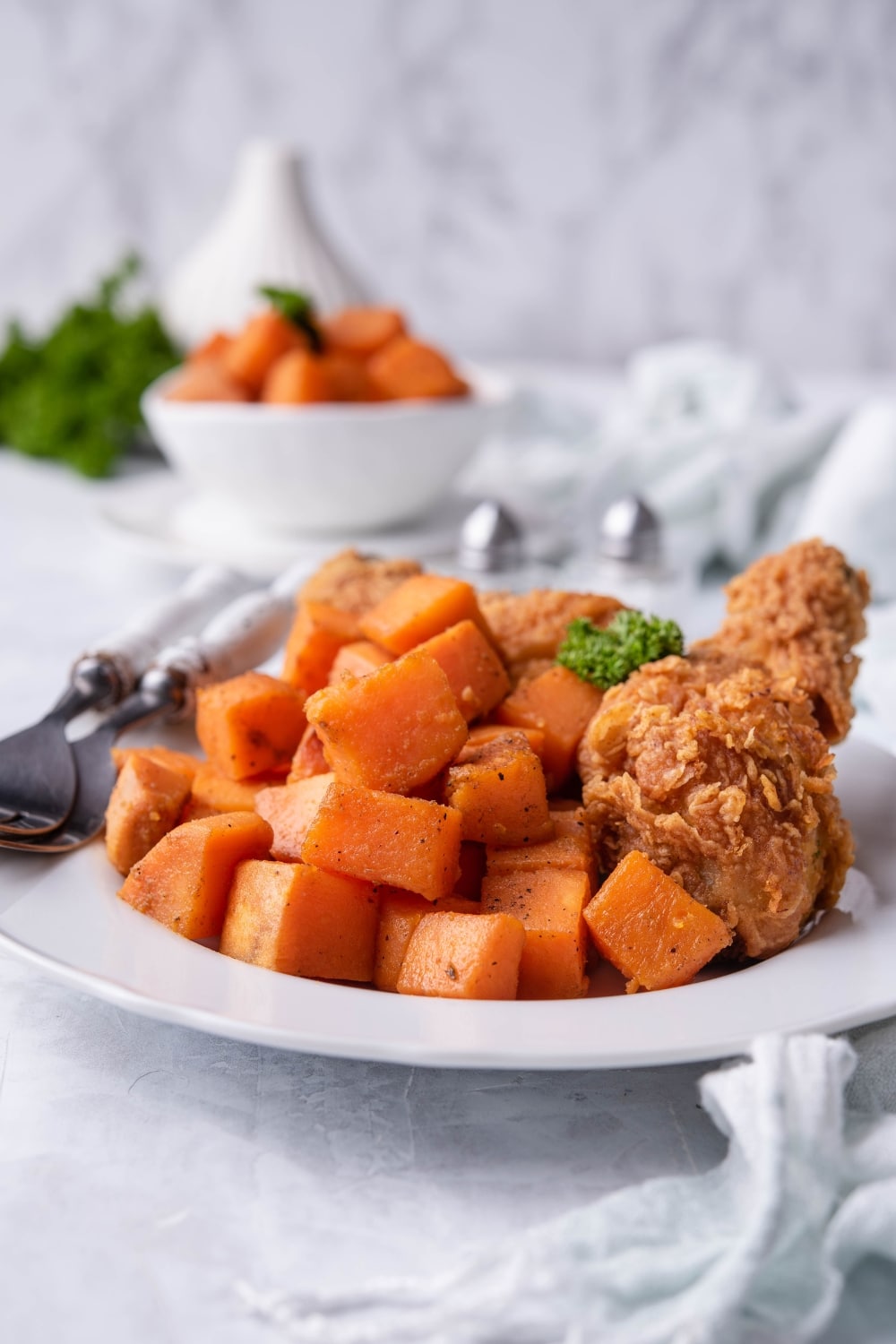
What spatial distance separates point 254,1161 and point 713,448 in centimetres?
345

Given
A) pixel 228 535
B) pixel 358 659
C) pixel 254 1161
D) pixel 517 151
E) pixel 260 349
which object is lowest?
pixel 228 535

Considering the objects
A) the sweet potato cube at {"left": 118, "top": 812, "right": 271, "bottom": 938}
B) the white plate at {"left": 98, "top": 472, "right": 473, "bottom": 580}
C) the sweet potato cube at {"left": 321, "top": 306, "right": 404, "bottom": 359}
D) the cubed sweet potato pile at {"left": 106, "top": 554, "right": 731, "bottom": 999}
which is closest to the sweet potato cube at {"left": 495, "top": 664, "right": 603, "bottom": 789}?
the cubed sweet potato pile at {"left": 106, "top": 554, "right": 731, "bottom": 999}

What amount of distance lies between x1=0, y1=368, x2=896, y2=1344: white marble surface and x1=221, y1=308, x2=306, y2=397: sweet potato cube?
2.65 meters

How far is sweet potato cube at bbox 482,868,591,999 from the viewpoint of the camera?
198 centimetres

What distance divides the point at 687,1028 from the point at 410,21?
22.1ft

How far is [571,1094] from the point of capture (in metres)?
1.90

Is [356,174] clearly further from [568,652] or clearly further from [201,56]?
[568,652]

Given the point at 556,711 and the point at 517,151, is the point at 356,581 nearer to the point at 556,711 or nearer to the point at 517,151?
the point at 556,711

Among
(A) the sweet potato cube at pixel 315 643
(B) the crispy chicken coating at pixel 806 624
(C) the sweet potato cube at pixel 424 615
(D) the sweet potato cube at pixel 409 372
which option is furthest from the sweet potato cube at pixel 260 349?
(B) the crispy chicken coating at pixel 806 624

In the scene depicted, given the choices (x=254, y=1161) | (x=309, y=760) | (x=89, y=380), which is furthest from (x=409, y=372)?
(x=254, y=1161)

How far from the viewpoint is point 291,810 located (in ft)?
7.41

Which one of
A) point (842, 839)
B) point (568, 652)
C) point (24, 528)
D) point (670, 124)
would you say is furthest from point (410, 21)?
point (842, 839)

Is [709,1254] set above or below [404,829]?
below

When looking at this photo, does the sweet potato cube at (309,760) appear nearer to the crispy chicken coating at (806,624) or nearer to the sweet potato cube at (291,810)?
the sweet potato cube at (291,810)
